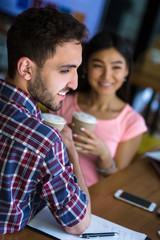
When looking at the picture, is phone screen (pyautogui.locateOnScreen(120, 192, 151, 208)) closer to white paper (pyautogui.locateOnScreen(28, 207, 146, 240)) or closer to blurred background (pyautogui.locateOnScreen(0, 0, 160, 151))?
white paper (pyautogui.locateOnScreen(28, 207, 146, 240))

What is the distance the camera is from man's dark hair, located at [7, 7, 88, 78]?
87cm

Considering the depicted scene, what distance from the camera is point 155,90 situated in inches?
138

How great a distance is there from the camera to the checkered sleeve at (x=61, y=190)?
32.2 inches

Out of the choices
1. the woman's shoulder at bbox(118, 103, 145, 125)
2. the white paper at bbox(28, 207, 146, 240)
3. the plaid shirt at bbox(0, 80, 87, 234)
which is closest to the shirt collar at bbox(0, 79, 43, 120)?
the plaid shirt at bbox(0, 80, 87, 234)

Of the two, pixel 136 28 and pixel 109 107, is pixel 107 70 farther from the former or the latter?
pixel 136 28

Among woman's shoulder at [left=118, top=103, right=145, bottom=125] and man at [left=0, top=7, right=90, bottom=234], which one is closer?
man at [left=0, top=7, right=90, bottom=234]

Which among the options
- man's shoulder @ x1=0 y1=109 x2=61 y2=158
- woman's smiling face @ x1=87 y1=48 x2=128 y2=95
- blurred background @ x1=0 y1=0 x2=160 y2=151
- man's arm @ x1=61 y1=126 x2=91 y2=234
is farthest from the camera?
blurred background @ x1=0 y1=0 x2=160 y2=151

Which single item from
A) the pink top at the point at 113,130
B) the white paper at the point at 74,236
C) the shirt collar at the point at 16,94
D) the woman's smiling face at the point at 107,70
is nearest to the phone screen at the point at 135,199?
the white paper at the point at 74,236

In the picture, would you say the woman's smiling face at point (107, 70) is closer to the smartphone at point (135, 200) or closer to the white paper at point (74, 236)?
the smartphone at point (135, 200)

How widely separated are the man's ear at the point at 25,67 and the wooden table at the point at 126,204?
46cm

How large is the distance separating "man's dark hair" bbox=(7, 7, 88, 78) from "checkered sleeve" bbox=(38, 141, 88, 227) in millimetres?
266

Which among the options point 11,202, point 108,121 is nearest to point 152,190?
point 108,121

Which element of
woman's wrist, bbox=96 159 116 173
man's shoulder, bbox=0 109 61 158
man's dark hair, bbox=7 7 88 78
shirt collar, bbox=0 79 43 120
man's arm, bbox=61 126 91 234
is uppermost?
man's dark hair, bbox=7 7 88 78

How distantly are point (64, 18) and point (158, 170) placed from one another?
0.94 metres
